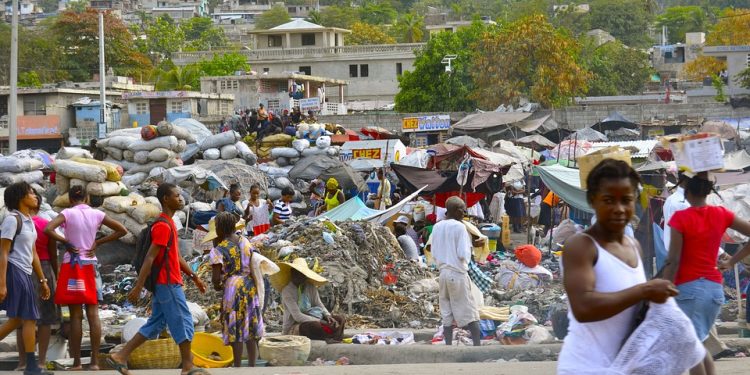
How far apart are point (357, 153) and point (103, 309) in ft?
43.1

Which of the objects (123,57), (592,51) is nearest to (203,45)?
(123,57)

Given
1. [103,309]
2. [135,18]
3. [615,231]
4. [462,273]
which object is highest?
[135,18]

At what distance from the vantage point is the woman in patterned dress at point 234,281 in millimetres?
8344

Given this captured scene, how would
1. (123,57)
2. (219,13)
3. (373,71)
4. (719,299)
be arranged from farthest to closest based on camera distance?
(219,13), (123,57), (373,71), (719,299)

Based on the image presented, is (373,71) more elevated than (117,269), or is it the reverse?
(373,71)

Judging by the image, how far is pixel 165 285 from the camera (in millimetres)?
7605

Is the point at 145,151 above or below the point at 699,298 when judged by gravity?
above

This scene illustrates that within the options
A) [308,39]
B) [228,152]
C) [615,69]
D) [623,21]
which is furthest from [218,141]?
[623,21]

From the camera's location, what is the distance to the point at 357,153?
26469 mm

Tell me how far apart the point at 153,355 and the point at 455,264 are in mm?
2584

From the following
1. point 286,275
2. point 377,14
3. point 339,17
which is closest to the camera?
point 286,275

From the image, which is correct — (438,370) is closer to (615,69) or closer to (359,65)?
(359,65)

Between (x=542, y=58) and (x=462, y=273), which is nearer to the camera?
(x=462, y=273)

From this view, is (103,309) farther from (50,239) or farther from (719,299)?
(719,299)
